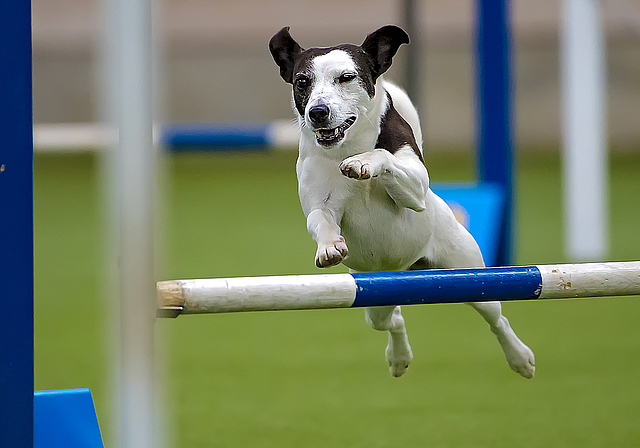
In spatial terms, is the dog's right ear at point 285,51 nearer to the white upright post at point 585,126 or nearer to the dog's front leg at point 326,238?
the dog's front leg at point 326,238

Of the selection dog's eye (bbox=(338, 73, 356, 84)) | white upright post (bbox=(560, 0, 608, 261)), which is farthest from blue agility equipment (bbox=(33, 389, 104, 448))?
white upright post (bbox=(560, 0, 608, 261))

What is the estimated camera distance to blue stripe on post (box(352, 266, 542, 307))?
1.44 metres

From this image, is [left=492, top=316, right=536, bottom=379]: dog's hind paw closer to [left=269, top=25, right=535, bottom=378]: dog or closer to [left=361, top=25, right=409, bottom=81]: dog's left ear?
[left=269, top=25, right=535, bottom=378]: dog

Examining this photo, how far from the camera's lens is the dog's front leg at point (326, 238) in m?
1.51

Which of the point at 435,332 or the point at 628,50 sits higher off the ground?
the point at 628,50

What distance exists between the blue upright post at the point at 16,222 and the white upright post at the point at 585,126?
3330 millimetres

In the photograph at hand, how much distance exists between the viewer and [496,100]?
12.7 feet

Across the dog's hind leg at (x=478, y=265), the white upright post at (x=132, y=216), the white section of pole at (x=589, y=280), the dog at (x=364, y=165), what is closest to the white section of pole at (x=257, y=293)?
the dog at (x=364, y=165)

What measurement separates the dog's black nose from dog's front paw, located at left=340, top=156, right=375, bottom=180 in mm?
80

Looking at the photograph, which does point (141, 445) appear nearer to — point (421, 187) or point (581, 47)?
point (421, 187)

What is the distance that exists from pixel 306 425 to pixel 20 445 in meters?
1.05

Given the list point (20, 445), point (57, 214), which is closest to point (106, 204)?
point (20, 445)

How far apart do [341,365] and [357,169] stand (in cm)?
158

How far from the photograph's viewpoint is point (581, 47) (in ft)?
13.9
